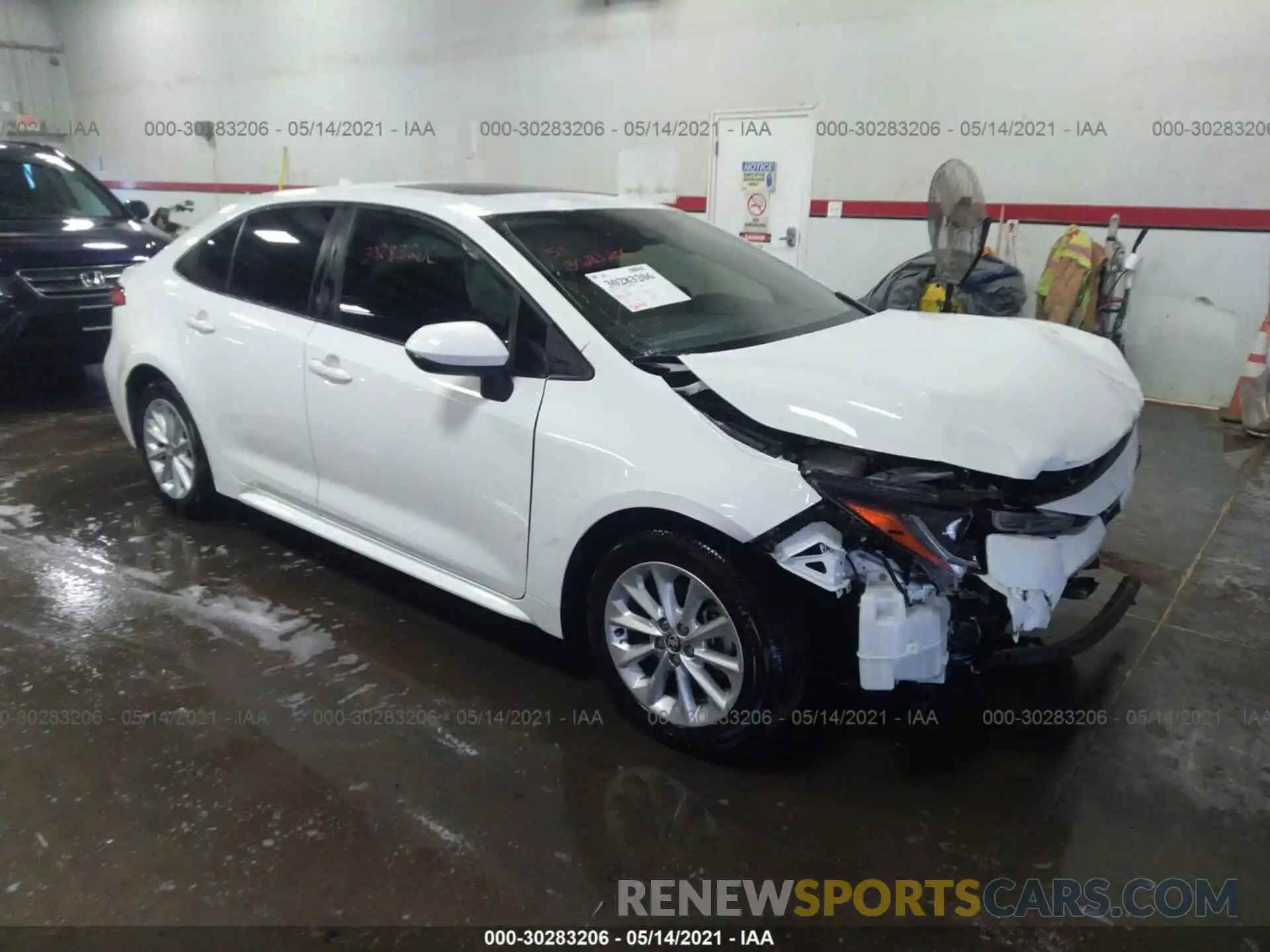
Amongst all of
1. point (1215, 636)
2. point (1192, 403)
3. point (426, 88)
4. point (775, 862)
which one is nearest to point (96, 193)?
point (426, 88)

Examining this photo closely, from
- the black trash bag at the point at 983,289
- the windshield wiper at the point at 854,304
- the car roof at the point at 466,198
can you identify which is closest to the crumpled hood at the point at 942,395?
the windshield wiper at the point at 854,304

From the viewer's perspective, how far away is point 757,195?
24.7 ft

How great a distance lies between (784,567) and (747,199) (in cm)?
620

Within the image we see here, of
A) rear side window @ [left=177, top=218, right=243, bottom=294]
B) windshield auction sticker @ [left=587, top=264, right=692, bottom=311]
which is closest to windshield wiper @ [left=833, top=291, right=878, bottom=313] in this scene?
windshield auction sticker @ [left=587, top=264, right=692, bottom=311]

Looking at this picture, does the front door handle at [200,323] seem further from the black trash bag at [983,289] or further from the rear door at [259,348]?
the black trash bag at [983,289]

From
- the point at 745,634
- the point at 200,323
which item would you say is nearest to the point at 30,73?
the point at 200,323

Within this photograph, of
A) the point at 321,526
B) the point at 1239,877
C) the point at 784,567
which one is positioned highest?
the point at 784,567

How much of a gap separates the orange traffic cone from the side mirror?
523 centimetres

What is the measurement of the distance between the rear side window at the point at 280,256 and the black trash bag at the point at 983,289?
4.27m

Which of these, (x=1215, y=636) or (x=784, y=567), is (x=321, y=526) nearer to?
(x=784, y=567)

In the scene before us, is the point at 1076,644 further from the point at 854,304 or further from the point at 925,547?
the point at 854,304

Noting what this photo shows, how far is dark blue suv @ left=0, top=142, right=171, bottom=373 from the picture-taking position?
534 cm

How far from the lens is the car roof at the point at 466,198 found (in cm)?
271

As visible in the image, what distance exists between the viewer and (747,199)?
7598 mm
